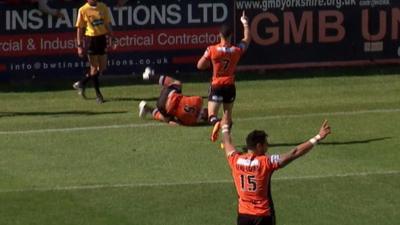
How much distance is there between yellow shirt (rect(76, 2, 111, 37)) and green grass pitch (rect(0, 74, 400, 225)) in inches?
60.1

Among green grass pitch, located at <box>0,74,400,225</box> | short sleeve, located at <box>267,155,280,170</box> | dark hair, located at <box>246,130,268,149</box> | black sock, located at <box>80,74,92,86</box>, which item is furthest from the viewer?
black sock, located at <box>80,74,92,86</box>

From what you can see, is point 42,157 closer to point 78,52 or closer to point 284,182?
point 284,182

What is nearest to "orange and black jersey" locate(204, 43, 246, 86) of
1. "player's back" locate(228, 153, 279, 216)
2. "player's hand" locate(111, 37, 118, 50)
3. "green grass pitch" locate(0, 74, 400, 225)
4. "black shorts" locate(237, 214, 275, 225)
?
"green grass pitch" locate(0, 74, 400, 225)

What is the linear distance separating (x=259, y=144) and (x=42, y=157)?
25.3 ft

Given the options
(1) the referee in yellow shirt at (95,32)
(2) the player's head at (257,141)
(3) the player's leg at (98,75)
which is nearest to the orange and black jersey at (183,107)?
(3) the player's leg at (98,75)

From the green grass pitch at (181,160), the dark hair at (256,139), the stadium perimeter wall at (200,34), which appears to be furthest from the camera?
the stadium perimeter wall at (200,34)

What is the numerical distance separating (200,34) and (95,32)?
3595 millimetres

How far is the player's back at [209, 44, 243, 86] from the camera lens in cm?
1905

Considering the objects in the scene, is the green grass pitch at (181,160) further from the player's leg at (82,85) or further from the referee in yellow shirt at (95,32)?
the referee in yellow shirt at (95,32)

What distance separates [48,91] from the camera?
26.4 meters

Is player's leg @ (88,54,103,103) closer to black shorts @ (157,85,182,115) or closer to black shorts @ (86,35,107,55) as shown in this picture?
black shorts @ (86,35,107,55)

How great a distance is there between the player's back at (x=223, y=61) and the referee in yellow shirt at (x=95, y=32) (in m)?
5.67

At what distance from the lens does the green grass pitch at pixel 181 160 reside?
1622cm

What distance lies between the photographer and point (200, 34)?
27438mm
